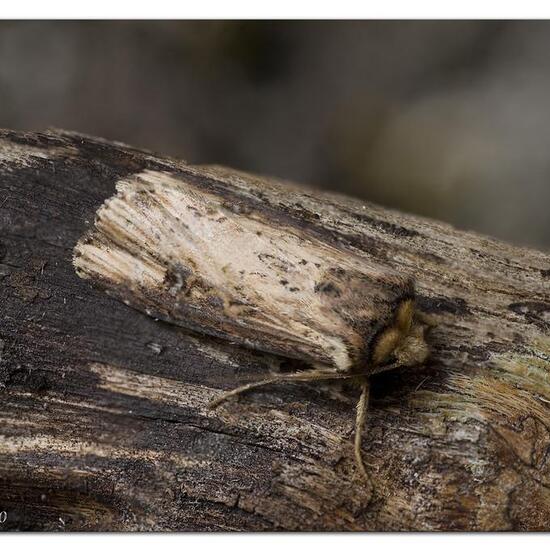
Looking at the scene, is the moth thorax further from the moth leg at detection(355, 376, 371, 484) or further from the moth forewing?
the moth leg at detection(355, 376, 371, 484)

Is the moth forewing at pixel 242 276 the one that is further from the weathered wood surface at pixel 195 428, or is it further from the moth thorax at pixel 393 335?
the weathered wood surface at pixel 195 428

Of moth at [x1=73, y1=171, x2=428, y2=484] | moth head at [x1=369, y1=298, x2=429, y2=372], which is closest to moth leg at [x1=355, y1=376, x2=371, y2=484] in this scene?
moth at [x1=73, y1=171, x2=428, y2=484]

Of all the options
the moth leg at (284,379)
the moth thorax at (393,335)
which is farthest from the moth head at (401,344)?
the moth leg at (284,379)

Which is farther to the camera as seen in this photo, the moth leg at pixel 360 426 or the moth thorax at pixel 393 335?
the moth leg at pixel 360 426

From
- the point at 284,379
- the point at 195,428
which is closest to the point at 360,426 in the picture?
the point at 284,379

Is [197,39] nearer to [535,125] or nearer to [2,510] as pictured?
[535,125]

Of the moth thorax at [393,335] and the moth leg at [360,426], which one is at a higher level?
the moth thorax at [393,335]

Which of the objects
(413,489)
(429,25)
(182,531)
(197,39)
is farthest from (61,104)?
(413,489)
